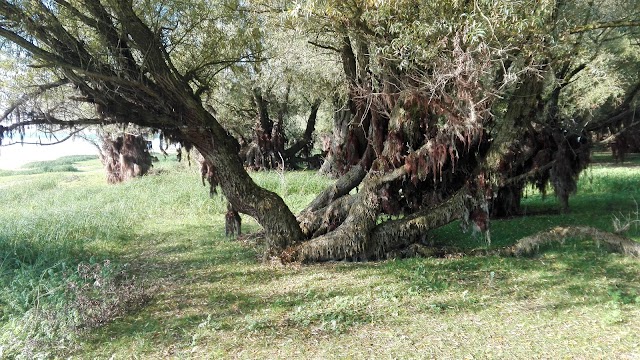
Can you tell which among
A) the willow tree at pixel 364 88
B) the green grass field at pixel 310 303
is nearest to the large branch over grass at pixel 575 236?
the green grass field at pixel 310 303

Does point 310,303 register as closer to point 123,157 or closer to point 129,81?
point 129,81

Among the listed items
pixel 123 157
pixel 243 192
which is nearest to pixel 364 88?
pixel 243 192

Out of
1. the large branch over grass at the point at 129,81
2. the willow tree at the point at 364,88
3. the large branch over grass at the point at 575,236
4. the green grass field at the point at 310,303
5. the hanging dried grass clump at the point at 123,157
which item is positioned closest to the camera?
the green grass field at the point at 310,303

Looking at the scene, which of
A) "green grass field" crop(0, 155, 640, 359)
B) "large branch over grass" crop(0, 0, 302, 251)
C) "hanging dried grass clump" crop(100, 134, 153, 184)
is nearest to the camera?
"green grass field" crop(0, 155, 640, 359)

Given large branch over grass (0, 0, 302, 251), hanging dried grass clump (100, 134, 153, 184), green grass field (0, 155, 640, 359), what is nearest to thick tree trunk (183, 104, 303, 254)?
large branch over grass (0, 0, 302, 251)

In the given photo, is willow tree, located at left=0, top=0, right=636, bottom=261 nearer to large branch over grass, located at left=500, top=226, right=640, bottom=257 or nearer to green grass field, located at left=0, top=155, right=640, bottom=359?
large branch over grass, located at left=500, top=226, right=640, bottom=257

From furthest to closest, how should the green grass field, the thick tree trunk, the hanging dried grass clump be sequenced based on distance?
the hanging dried grass clump, the thick tree trunk, the green grass field

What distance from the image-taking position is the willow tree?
616cm

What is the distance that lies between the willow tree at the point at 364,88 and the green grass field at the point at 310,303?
0.92 metres

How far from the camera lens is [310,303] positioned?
5.78 meters

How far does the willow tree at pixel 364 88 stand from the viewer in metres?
6.16

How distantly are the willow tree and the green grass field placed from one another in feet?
3.03

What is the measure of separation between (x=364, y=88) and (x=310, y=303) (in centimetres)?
360

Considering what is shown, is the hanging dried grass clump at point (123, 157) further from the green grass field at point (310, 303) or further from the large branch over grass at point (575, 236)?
the large branch over grass at point (575, 236)
